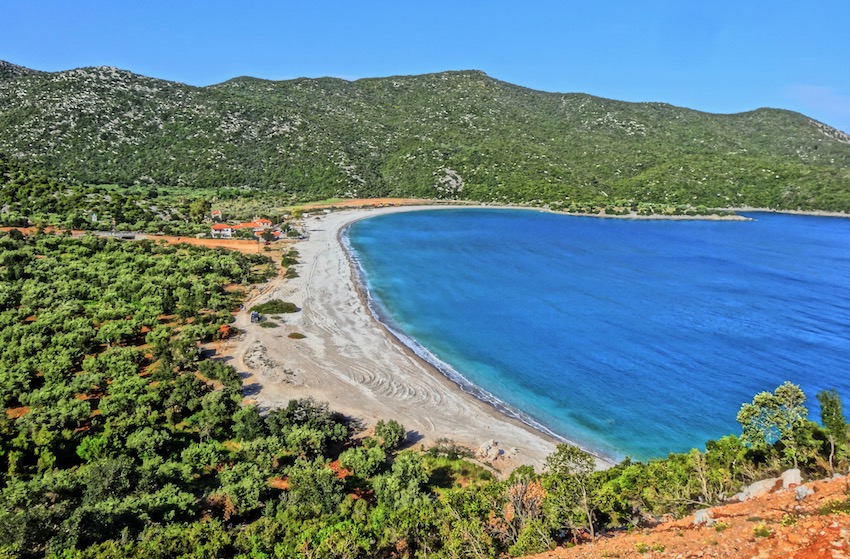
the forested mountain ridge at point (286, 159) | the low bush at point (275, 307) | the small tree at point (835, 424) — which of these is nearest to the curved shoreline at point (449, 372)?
the low bush at point (275, 307)

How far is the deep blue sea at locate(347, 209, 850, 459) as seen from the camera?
1435 inches

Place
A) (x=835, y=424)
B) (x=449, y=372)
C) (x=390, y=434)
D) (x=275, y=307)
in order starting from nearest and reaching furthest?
(x=835, y=424)
(x=390, y=434)
(x=449, y=372)
(x=275, y=307)

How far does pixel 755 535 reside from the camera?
12.3m

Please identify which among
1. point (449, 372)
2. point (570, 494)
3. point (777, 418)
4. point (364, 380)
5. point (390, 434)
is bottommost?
point (449, 372)

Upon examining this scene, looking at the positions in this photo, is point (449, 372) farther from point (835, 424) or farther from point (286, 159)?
point (286, 159)

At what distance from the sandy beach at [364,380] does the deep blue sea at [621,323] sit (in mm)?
3206

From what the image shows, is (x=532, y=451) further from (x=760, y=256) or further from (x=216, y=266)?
(x=760, y=256)

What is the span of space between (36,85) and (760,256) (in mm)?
239449

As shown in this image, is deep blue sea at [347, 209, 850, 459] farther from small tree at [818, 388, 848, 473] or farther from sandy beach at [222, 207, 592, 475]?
small tree at [818, 388, 848, 473]

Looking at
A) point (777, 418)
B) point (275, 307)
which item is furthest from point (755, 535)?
point (275, 307)

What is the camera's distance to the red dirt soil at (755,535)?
11023 millimetres

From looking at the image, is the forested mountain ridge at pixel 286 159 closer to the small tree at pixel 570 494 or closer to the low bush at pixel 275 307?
the low bush at pixel 275 307

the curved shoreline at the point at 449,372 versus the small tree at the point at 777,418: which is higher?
the small tree at the point at 777,418

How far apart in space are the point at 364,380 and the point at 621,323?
35706 mm
